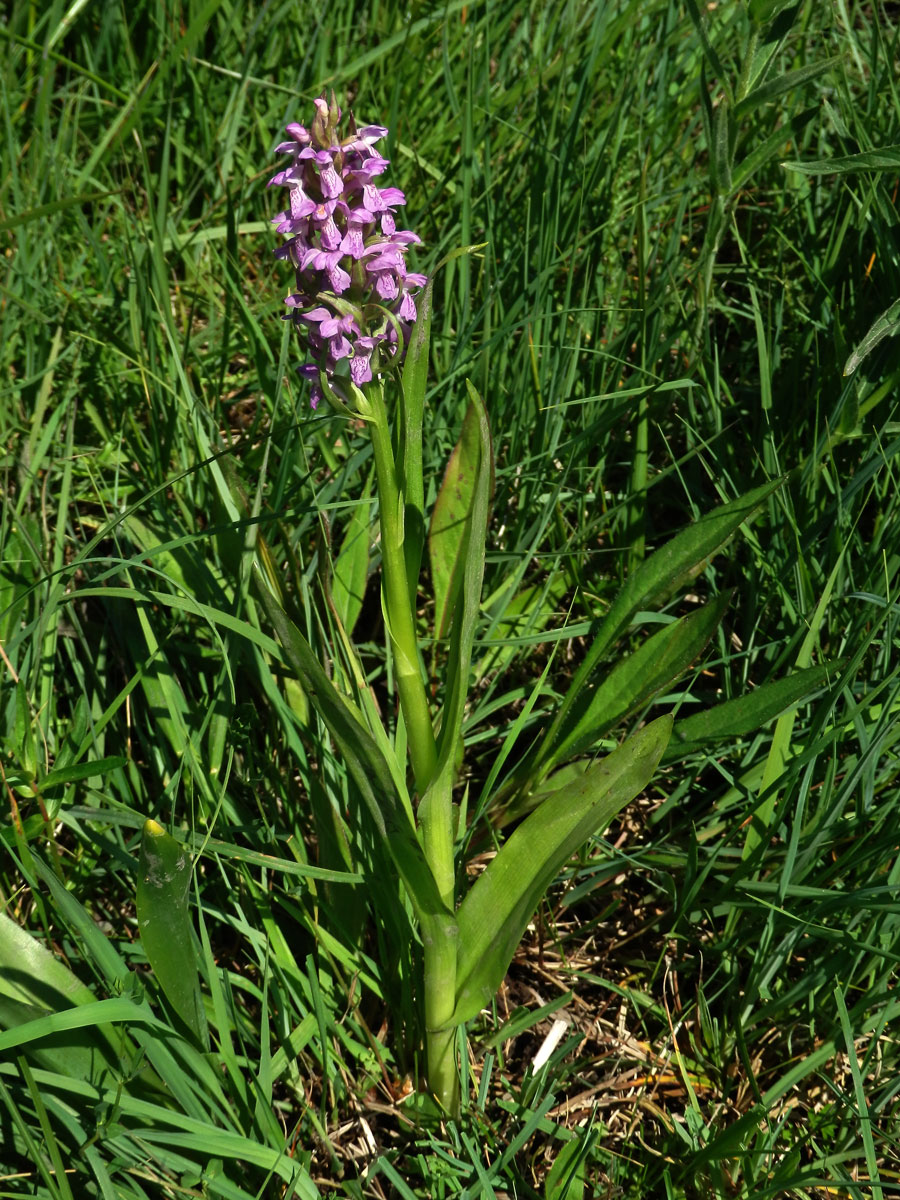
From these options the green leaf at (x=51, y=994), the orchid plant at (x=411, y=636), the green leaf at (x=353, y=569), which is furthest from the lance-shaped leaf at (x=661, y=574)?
the green leaf at (x=51, y=994)

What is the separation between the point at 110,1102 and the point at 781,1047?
Result: 1.14 meters

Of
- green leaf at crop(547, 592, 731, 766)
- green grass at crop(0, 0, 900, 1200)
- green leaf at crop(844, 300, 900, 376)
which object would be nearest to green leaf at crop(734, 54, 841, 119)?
green grass at crop(0, 0, 900, 1200)

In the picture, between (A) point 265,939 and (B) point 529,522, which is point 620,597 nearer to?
(B) point 529,522

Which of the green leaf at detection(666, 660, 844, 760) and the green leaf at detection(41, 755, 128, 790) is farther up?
the green leaf at detection(666, 660, 844, 760)

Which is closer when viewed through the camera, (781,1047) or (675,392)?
(781,1047)

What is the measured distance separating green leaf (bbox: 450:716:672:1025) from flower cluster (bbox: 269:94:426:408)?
67 cm

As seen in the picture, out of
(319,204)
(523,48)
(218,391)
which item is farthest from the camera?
(523,48)

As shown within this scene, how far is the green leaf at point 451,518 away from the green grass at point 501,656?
108 mm

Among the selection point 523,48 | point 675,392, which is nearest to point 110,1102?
point 675,392

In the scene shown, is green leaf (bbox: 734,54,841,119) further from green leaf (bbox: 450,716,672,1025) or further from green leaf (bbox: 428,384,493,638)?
green leaf (bbox: 450,716,672,1025)

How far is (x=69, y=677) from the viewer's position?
2229mm

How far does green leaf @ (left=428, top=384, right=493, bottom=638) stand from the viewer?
2.03 meters

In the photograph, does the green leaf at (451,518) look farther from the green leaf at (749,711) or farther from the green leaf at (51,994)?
the green leaf at (51,994)

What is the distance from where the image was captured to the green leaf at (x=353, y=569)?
2129 millimetres
